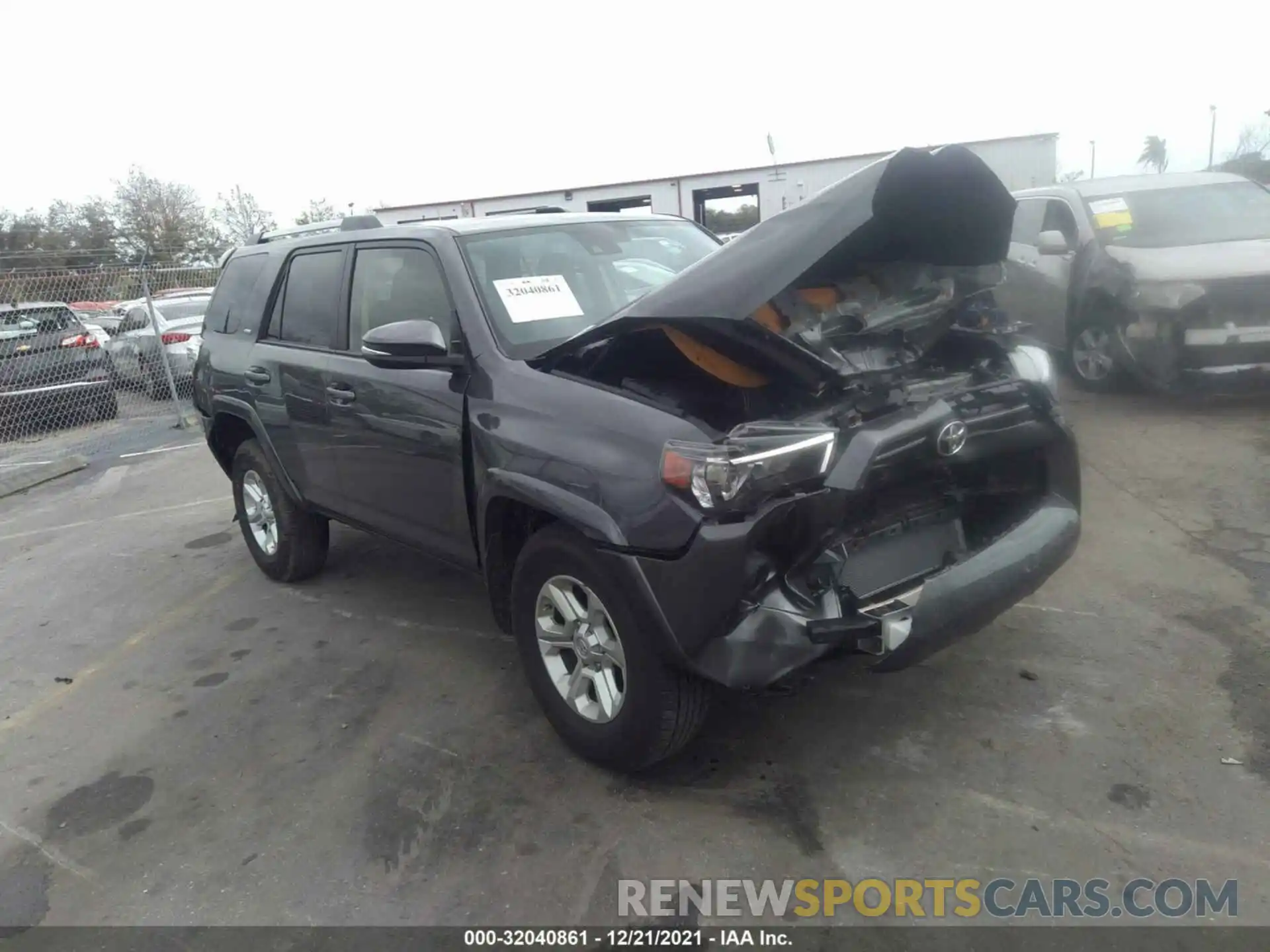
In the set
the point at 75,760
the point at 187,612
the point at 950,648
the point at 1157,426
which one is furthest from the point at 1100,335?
the point at 75,760

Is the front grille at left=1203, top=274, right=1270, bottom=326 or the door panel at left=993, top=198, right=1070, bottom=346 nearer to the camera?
the front grille at left=1203, top=274, right=1270, bottom=326

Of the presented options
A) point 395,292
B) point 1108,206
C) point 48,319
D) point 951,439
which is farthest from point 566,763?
point 48,319

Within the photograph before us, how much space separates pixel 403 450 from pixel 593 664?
1396mm

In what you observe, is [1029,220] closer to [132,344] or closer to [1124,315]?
[1124,315]

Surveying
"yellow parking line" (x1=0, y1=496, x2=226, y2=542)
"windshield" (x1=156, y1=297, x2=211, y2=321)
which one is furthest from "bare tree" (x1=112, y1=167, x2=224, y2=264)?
"yellow parking line" (x1=0, y1=496, x2=226, y2=542)

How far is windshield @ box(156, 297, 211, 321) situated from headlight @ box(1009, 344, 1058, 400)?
12.9 metres

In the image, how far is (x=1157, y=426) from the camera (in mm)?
6766

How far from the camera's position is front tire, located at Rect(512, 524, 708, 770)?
2846 millimetres

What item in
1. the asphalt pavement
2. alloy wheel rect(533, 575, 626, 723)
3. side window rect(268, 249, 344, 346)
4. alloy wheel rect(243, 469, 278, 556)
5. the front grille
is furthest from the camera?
the front grille

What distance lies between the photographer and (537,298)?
3.71 meters

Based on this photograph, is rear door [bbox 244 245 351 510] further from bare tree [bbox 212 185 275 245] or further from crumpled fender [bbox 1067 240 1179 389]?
bare tree [bbox 212 185 275 245]

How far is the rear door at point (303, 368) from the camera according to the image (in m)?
4.45

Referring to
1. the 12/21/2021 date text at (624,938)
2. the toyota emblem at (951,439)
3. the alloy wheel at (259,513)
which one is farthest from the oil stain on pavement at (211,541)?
the toyota emblem at (951,439)

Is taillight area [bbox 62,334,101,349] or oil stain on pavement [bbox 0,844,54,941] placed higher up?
taillight area [bbox 62,334,101,349]
